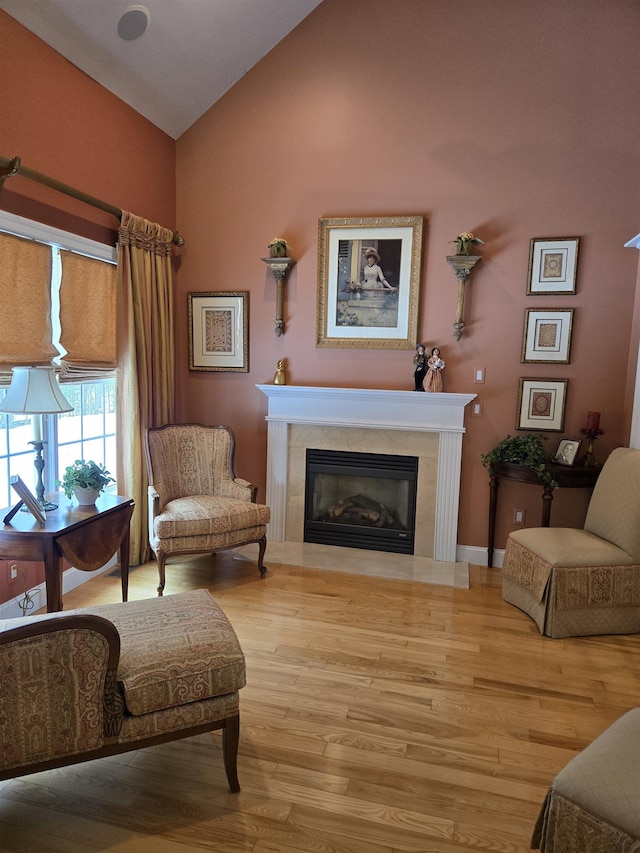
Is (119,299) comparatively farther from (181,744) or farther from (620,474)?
(620,474)

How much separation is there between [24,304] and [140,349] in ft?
3.16

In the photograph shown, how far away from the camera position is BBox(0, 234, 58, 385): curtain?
2789 mm

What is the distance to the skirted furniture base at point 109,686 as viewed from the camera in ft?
5.05

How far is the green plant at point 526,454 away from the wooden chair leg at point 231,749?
8.46 feet

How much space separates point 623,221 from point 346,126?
2.14m

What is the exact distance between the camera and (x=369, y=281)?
4.07m

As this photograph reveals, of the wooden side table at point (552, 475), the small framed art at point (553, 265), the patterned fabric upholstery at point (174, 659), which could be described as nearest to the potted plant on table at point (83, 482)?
the patterned fabric upholstery at point (174, 659)

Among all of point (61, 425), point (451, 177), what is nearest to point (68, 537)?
point (61, 425)

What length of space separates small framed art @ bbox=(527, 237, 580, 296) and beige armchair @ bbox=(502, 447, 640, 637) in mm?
1322

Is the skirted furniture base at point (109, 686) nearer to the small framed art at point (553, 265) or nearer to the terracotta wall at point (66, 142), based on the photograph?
the terracotta wall at point (66, 142)

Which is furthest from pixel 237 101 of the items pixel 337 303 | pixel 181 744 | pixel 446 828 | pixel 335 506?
pixel 446 828

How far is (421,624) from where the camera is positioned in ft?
10.2

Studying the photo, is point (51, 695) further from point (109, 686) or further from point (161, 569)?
point (161, 569)

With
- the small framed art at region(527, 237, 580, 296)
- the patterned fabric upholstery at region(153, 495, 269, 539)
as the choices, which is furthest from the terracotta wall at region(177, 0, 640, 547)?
the patterned fabric upholstery at region(153, 495, 269, 539)
